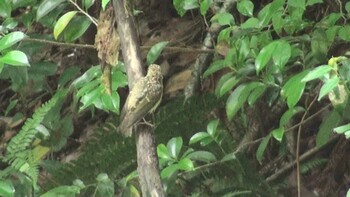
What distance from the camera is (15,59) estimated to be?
1765 millimetres

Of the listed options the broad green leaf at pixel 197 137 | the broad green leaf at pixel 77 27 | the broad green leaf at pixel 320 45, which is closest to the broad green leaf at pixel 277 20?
the broad green leaf at pixel 320 45

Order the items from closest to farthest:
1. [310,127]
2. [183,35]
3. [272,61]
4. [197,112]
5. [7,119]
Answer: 1. [272,61]
2. [197,112]
3. [310,127]
4. [183,35]
5. [7,119]

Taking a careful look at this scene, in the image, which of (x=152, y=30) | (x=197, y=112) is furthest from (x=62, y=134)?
(x=152, y=30)

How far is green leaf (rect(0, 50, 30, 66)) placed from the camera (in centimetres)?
176

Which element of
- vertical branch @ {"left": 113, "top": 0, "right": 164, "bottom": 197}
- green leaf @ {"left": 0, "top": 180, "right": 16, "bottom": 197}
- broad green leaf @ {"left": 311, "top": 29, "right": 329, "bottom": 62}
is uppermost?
vertical branch @ {"left": 113, "top": 0, "right": 164, "bottom": 197}

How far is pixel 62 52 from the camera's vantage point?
4.05m

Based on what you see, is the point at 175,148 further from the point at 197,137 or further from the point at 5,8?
the point at 5,8

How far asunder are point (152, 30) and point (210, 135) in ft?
5.36

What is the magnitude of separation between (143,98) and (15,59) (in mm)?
480

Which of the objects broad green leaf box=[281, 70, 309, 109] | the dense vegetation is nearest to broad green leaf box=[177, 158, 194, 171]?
the dense vegetation

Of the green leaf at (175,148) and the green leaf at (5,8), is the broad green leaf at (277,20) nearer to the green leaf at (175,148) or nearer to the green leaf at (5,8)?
the green leaf at (175,148)

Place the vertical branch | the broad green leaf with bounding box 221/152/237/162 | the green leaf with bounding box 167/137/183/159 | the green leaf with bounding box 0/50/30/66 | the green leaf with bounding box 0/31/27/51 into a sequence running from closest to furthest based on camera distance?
the vertical branch → the green leaf with bounding box 0/50/30/66 → the green leaf with bounding box 0/31/27/51 → the green leaf with bounding box 167/137/183/159 → the broad green leaf with bounding box 221/152/237/162

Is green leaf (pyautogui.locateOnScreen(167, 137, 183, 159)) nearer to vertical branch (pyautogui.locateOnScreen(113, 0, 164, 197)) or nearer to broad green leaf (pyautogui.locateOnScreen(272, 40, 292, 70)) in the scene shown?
broad green leaf (pyautogui.locateOnScreen(272, 40, 292, 70))

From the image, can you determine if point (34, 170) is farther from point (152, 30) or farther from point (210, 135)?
point (152, 30)
